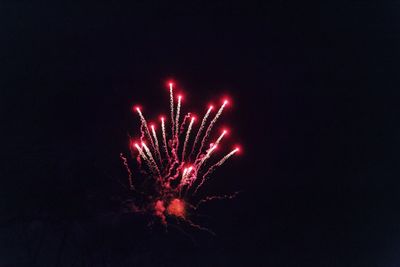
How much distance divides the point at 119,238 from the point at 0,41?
807 inches

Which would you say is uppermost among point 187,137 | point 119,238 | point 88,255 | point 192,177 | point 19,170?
point 187,137

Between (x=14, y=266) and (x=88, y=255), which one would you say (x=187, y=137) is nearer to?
(x=88, y=255)

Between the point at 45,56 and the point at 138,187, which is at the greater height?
the point at 45,56

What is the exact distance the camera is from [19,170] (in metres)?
28.9

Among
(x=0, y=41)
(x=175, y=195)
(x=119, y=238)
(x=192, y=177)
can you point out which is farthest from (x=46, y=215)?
(x=0, y=41)

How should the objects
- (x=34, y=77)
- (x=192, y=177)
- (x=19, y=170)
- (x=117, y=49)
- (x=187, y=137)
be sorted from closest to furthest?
(x=192, y=177), (x=187, y=137), (x=19, y=170), (x=34, y=77), (x=117, y=49)

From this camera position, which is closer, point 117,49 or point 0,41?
point 0,41

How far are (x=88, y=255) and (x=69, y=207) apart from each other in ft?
13.8

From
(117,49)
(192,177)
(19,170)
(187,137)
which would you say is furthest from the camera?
(117,49)

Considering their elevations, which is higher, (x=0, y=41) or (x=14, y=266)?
(x=0, y=41)

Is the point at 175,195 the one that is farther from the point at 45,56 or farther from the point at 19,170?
the point at 45,56

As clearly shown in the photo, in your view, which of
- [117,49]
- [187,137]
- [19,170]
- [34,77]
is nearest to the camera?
[187,137]

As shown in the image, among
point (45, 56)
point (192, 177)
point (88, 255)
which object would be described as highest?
point (45, 56)

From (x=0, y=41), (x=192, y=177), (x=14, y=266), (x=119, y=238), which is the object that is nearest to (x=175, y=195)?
(x=192, y=177)
